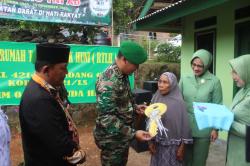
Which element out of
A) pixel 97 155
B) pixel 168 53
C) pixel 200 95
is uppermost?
pixel 168 53

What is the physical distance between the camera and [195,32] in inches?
296

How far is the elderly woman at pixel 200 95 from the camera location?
383 cm

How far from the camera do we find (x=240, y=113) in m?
3.07

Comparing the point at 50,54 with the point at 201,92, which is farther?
the point at 201,92

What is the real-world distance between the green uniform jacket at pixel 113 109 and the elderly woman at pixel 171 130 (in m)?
0.65

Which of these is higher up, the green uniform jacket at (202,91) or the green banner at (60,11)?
the green banner at (60,11)

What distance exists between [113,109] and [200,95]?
1346 mm

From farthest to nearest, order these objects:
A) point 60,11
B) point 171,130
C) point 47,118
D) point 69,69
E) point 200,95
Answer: point 60,11 < point 69,69 < point 200,95 < point 171,130 < point 47,118

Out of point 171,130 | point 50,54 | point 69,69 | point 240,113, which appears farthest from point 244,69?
point 69,69

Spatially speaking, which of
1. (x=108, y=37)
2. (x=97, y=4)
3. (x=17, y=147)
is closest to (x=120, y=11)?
(x=108, y=37)

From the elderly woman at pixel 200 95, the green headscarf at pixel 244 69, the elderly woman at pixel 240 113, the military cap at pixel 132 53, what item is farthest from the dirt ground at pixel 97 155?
the military cap at pixel 132 53

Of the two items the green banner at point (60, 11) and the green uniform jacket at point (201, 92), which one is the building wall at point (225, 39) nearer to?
the green banner at point (60, 11)

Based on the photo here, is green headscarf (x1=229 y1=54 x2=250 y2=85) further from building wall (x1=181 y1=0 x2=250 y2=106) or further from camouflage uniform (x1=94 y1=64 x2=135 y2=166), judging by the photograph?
building wall (x1=181 y1=0 x2=250 y2=106)

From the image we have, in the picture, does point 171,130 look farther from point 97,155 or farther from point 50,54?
point 97,155
